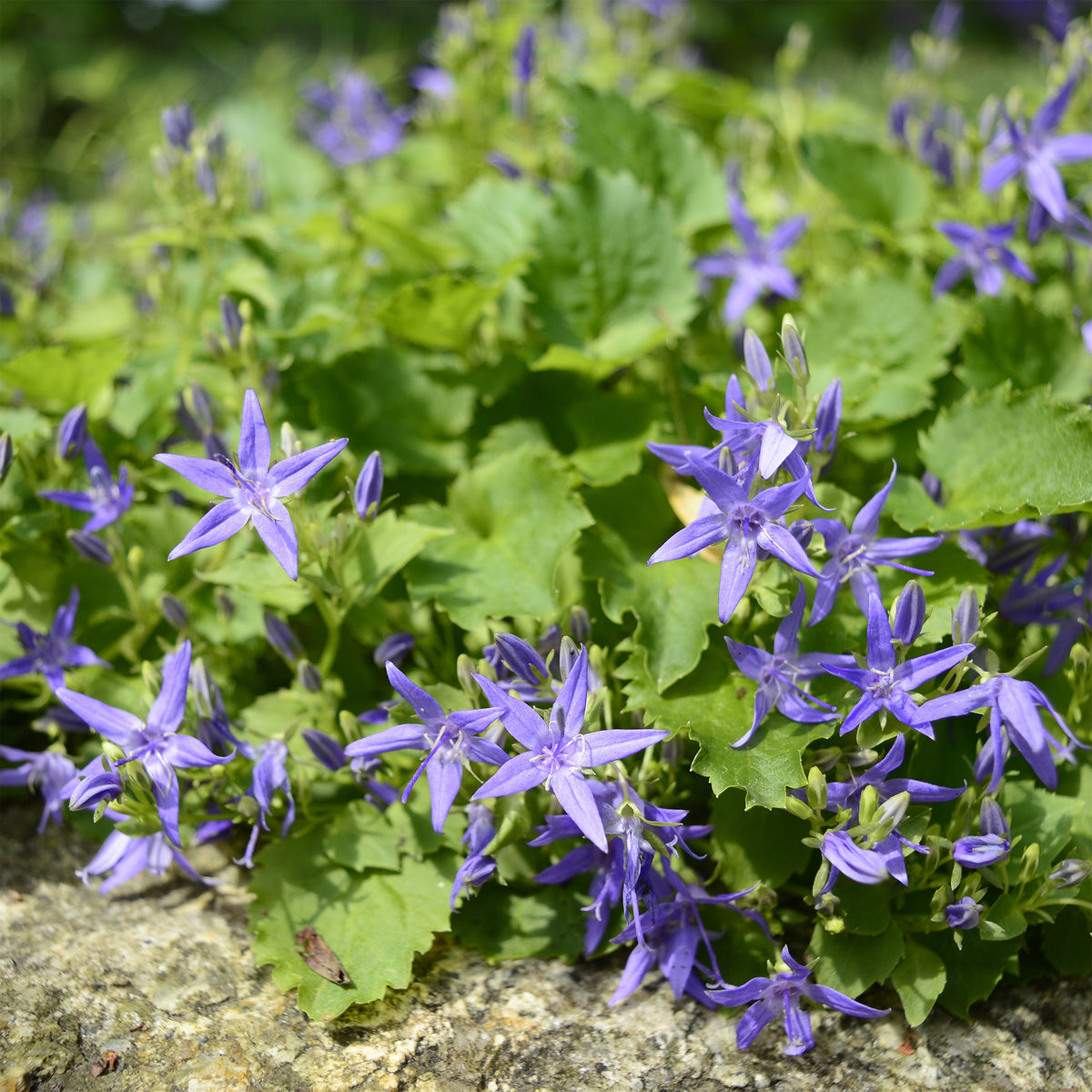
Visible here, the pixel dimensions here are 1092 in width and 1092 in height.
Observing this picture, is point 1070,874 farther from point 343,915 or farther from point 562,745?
point 343,915

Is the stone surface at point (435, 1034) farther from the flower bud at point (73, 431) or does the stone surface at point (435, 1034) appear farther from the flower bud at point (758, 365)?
the flower bud at point (758, 365)

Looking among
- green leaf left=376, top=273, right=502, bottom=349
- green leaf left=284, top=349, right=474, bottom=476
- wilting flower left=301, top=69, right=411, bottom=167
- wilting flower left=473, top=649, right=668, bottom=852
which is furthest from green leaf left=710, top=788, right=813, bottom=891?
wilting flower left=301, top=69, right=411, bottom=167

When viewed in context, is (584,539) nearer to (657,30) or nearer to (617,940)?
(617,940)

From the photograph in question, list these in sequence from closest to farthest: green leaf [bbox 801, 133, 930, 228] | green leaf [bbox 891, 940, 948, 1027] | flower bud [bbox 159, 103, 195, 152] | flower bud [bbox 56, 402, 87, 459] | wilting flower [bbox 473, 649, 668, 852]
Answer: wilting flower [bbox 473, 649, 668, 852] → green leaf [bbox 891, 940, 948, 1027] → flower bud [bbox 56, 402, 87, 459] → flower bud [bbox 159, 103, 195, 152] → green leaf [bbox 801, 133, 930, 228]

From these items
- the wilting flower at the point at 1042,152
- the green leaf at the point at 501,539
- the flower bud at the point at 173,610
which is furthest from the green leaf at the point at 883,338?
the flower bud at the point at 173,610

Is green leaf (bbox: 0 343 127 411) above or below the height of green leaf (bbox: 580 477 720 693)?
above

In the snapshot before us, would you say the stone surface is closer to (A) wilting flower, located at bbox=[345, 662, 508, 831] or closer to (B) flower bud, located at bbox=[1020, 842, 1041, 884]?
(B) flower bud, located at bbox=[1020, 842, 1041, 884]

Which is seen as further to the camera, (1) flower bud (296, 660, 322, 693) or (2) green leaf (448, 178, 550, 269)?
(2) green leaf (448, 178, 550, 269)

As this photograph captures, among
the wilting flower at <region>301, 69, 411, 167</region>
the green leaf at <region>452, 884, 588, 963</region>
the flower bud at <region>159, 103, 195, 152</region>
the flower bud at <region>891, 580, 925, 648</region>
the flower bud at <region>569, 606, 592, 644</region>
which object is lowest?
the green leaf at <region>452, 884, 588, 963</region>

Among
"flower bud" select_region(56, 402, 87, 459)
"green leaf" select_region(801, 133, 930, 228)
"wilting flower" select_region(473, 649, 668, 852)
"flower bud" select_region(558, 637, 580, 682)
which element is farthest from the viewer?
"green leaf" select_region(801, 133, 930, 228)

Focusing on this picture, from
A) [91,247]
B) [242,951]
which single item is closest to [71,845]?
[242,951]
